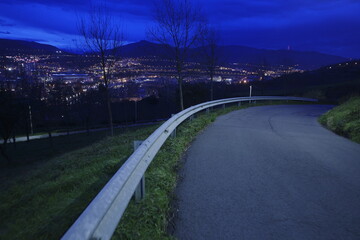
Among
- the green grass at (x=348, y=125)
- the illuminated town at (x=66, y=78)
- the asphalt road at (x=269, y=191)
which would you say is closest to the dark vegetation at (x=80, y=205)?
the asphalt road at (x=269, y=191)

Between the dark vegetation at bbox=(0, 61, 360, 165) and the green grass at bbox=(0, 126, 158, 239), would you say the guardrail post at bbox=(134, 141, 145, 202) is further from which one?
the dark vegetation at bbox=(0, 61, 360, 165)

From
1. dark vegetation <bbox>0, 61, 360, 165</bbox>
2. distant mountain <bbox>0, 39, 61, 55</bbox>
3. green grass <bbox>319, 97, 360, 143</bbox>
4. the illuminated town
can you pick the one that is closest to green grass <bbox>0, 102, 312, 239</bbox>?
green grass <bbox>319, 97, 360, 143</bbox>

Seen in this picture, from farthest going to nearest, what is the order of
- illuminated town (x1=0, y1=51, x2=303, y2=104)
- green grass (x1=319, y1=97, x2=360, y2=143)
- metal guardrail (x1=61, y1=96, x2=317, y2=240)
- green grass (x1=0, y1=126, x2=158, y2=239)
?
illuminated town (x1=0, y1=51, x2=303, y2=104), green grass (x1=319, y1=97, x2=360, y2=143), green grass (x1=0, y1=126, x2=158, y2=239), metal guardrail (x1=61, y1=96, x2=317, y2=240)

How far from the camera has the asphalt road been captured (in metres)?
3.06

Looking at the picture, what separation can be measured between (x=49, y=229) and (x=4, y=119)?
28792 mm

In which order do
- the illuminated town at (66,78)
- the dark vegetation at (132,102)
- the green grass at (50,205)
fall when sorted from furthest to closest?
the illuminated town at (66,78) → the dark vegetation at (132,102) → the green grass at (50,205)

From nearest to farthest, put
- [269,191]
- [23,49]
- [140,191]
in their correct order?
[140,191] < [269,191] < [23,49]

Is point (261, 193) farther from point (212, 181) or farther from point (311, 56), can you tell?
point (311, 56)

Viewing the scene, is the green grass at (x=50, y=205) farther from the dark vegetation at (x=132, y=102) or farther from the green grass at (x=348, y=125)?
the dark vegetation at (x=132, y=102)

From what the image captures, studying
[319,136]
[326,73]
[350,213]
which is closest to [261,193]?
[350,213]

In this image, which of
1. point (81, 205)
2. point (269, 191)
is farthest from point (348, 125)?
point (81, 205)

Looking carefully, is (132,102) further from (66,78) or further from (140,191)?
(140,191)

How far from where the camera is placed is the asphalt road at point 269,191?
120 inches

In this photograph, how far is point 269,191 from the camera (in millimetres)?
4137
